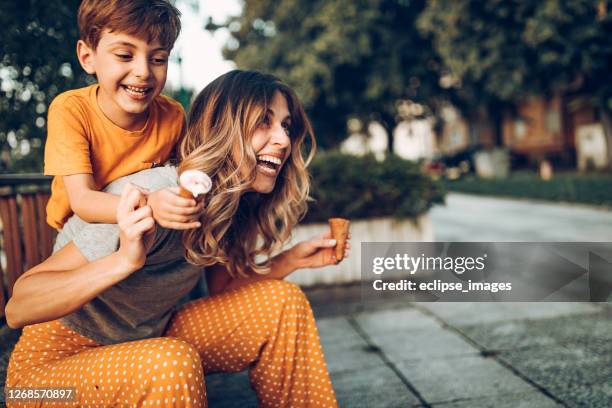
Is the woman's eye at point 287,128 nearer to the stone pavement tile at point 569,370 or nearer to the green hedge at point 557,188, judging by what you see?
the stone pavement tile at point 569,370

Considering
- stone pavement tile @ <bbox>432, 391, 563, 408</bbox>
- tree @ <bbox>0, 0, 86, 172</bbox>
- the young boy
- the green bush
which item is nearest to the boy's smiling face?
the young boy

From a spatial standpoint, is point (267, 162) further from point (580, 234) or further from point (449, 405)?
point (580, 234)

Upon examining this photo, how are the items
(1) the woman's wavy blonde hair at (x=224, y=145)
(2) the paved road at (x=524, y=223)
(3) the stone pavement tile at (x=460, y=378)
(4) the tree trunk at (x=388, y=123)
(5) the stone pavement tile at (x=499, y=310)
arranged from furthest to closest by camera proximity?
1. (4) the tree trunk at (x=388, y=123)
2. (2) the paved road at (x=524, y=223)
3. (5) the stone pavement tile at (x=499, y=310)
4. (3) the stone pavement tile at (x=460, y=378)
5. (1) the woman's wavy blonde hair at (x=224, y=145)

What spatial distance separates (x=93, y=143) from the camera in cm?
168

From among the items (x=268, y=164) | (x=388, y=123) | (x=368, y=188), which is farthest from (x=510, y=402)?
(x=388, y=123)

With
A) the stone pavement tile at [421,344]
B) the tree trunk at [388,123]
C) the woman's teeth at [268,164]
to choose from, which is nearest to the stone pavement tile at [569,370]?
the stone pavement tile at [421,344]

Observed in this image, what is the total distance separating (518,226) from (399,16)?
39.8 ft

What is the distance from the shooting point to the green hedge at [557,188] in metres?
11.7

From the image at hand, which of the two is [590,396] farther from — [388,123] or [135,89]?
[388,123]

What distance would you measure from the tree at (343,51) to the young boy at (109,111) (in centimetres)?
1598

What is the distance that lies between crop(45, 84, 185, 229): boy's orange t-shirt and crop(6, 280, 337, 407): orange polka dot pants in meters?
0.46

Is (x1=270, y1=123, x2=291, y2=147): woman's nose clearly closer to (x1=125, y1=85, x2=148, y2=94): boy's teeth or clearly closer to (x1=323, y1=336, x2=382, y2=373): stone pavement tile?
(x1=125, y1=85, x2=148, y2=94): boy's teeth

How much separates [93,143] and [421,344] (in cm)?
256

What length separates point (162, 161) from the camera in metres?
1.84
